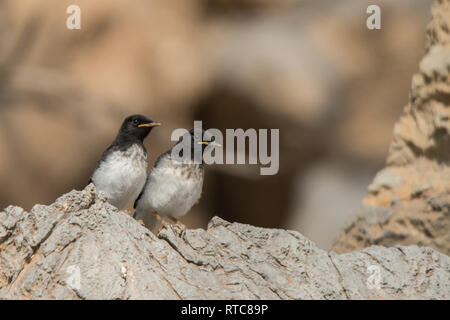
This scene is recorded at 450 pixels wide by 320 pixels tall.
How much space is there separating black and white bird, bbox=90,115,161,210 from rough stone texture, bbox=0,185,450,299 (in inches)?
45.6

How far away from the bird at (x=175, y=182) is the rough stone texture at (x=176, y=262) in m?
0.82

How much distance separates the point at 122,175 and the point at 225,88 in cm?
630

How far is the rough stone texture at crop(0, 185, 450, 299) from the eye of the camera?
483 centimetres

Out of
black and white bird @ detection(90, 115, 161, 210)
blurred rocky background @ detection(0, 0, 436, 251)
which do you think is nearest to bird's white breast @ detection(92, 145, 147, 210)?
black and white bird @ detection(90, 115, 161, 210)

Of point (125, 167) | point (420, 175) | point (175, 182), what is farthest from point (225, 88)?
point (175, 182)

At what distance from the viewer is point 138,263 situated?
4918mm

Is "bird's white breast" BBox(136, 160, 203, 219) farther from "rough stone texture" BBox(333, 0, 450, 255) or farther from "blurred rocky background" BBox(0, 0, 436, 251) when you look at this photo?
"blurred rocky background" BBox(0, 0, 436, 251)

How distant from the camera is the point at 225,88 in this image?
503 inches

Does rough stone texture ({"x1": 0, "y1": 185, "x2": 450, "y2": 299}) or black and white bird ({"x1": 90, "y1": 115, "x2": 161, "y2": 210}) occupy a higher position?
black and white bird ({"x1": 90, "y1": 115, "x2": 161, "y2": 210})

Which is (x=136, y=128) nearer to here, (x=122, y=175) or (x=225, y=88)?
(x=122, y=175)

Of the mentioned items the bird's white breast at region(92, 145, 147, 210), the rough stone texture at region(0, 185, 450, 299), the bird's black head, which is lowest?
the rough stone texture at region(0, 185, 450, 299)

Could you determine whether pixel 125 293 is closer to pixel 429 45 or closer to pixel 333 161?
pixel 429 45

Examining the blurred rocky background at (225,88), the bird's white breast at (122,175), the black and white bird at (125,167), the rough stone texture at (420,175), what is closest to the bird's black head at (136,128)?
the black and white bird at (125,167)
